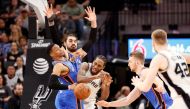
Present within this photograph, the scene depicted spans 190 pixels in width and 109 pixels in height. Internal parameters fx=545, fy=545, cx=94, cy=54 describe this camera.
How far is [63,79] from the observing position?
898 centimetres

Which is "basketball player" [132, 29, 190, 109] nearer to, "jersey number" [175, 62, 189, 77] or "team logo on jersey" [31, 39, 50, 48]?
"jersey number" [175, 62, 189, 77]

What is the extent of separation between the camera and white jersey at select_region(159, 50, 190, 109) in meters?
6.79

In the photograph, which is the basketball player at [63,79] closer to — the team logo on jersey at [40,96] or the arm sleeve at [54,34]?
the arm sleeve at [54,34]

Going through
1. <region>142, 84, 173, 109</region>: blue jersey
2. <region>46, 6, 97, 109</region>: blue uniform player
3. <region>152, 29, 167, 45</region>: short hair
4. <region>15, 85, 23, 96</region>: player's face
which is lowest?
<region>15, 85, 23, 96</region>: player's face

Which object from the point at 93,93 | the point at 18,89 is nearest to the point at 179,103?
the point at 93,93

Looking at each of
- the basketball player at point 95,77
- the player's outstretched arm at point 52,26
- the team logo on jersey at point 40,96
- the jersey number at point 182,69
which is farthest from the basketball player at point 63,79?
the jersey number at point 182,69

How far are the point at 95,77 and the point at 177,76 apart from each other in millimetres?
2374

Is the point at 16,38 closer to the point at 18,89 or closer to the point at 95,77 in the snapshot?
the point at 18,89

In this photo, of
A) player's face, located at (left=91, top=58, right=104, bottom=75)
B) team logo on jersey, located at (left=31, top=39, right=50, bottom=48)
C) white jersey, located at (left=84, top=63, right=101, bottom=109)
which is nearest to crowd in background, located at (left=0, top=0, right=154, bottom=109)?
team logo on jersey, located at (left=31, top=39, right=50, bottom=48)

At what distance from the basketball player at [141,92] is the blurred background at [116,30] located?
5011 millimetres

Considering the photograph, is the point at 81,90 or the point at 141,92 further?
the point at 81,90

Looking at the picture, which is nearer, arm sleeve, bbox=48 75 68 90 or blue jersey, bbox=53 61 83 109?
arm sleeve, bbox=48 75 68 90

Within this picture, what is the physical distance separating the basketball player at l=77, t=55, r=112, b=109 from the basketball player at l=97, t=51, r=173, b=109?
3.66ft

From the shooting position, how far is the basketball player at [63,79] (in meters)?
8.39
